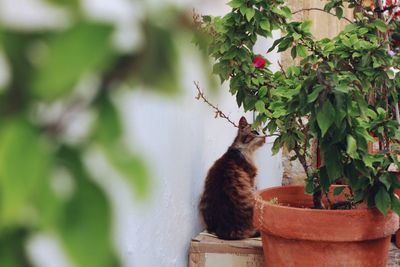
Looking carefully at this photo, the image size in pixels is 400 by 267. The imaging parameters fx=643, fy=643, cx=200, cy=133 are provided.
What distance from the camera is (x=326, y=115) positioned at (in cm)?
196

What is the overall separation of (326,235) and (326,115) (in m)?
0.45

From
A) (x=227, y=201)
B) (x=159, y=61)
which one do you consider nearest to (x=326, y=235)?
(x=227, y=201)

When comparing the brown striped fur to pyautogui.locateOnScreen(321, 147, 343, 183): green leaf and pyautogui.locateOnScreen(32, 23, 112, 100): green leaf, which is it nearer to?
pyautogui.locateOnScreen(321, 147, 343, 183): green leaf

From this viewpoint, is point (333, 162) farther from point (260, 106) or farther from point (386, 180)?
point (260, 106)

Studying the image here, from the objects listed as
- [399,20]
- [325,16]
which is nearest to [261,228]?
[399,20]

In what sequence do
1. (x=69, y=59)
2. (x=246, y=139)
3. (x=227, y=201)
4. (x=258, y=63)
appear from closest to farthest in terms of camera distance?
(x=69, y=59) → (x=258, y=63) → (x=227, y=201) → (x=246, y=139)

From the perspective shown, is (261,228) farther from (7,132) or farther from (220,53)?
(7,132)

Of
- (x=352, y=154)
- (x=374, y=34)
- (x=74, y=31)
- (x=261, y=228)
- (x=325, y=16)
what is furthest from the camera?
(x=325, y=16)

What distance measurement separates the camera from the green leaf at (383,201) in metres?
2.11

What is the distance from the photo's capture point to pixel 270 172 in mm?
4227

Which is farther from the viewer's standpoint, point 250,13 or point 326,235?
point 250,13

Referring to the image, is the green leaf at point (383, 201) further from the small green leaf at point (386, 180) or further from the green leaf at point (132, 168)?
the green leaf at point (132, 168)

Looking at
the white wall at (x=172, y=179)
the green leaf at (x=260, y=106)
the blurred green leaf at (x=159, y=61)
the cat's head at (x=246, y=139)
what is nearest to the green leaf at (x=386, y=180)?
the green leaf at (x=260, y=106)

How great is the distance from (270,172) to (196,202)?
4.77 feet
